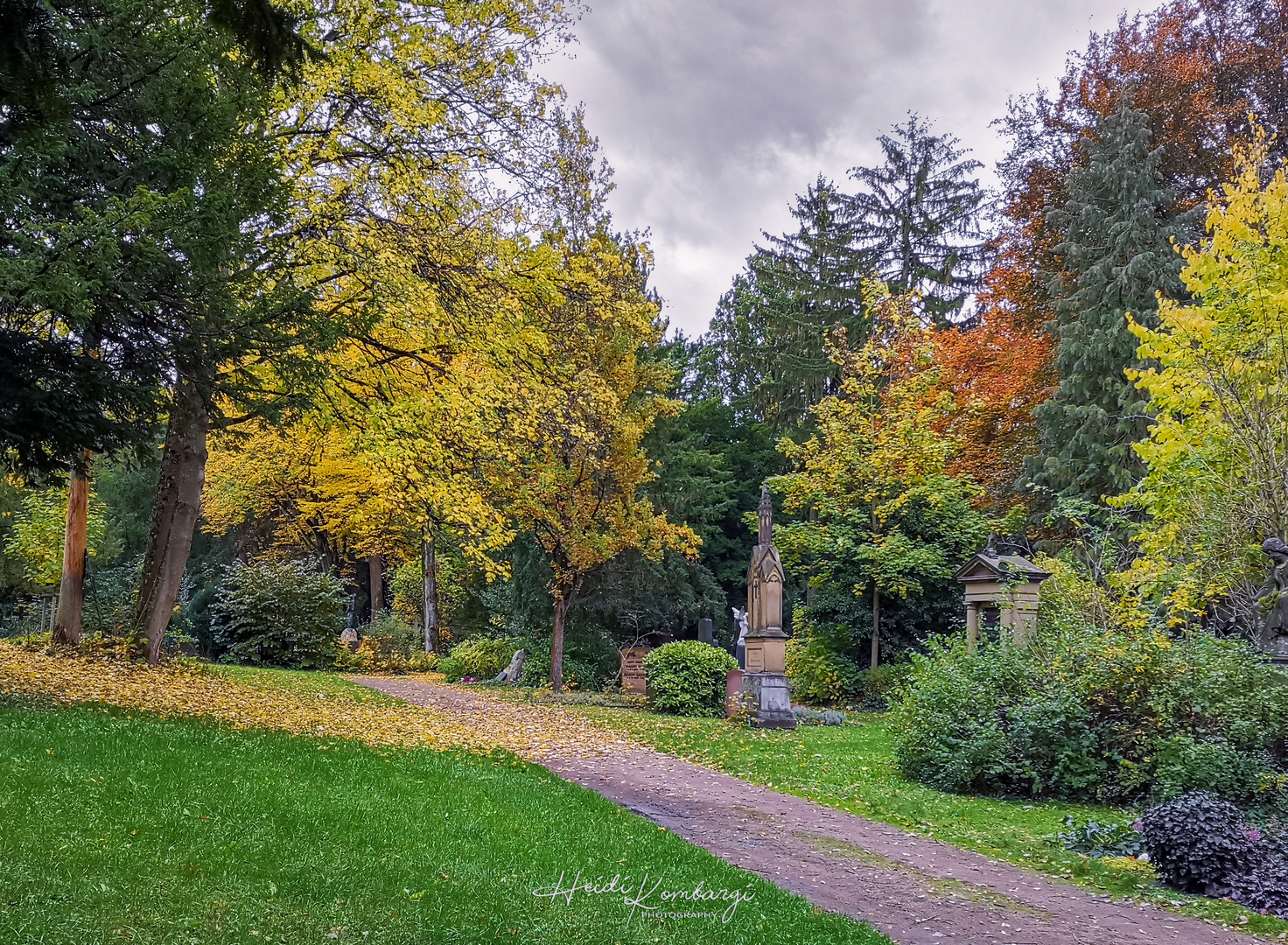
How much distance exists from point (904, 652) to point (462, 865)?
14041 millimetres

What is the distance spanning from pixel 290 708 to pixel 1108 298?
1662 centimetres

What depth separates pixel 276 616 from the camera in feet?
63.2

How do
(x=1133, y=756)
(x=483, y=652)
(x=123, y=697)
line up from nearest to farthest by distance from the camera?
(x=1133, y=756) < (x=123, y=697) < (x=483, y=652)

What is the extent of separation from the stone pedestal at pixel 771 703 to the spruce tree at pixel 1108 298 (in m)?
7.86

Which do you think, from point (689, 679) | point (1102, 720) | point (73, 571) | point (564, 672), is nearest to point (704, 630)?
point (564, 672)

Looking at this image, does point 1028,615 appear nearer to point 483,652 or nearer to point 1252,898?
point 1252,898

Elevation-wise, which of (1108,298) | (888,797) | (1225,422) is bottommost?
(888,797)

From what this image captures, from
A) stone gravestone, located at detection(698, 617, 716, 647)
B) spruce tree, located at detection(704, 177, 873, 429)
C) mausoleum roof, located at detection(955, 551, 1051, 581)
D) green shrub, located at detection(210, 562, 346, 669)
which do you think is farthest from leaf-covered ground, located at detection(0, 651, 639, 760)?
spruce tree, located at detection(704, 177, 873, 429)

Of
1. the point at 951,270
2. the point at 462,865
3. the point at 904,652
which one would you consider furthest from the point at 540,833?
the point at 951,270

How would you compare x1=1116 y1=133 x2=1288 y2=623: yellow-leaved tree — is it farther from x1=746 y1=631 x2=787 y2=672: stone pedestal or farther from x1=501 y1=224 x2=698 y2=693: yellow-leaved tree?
x1=501 y1=224 x2=698 y2=693: yellow-leaved tree

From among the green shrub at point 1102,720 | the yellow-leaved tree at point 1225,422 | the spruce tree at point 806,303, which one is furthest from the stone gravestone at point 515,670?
the yellow-leaved tree at point 1225,422

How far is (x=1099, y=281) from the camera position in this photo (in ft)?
57.0

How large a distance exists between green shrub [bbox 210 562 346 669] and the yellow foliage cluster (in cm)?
607

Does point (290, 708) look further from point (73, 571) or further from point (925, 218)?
point (925, 218)
